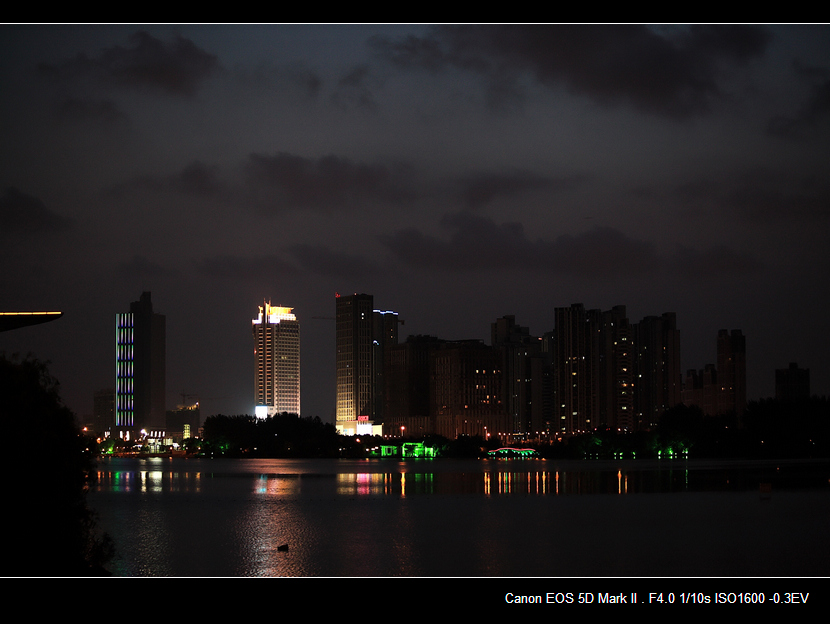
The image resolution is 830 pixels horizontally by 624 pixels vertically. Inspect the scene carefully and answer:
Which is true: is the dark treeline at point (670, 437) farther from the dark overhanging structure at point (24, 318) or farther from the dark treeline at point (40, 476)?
the dark overhanging structure at point (24, 318)

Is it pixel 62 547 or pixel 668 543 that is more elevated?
pixel 62 547

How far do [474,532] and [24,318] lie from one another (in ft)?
87.4

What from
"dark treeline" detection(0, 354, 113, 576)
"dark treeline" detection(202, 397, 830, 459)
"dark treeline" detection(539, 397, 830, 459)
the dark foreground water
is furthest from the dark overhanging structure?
"dark treeline" detection(202, 397, 830, 459)

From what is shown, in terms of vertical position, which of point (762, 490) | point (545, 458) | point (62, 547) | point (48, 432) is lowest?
point (545, 458)

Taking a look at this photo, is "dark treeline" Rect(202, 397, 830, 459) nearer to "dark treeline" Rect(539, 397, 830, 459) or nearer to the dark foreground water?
"dark treeline" Rect(539, 397, 830, 459)

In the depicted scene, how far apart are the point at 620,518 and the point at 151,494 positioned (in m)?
35.2

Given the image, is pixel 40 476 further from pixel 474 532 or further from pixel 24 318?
pixel 474 532

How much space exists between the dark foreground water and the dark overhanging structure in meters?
15.2

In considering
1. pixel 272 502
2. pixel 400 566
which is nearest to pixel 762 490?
pixel 272 502

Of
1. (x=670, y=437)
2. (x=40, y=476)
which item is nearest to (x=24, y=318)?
(x=40, y=476)

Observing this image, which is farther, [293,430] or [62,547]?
[293,430]
